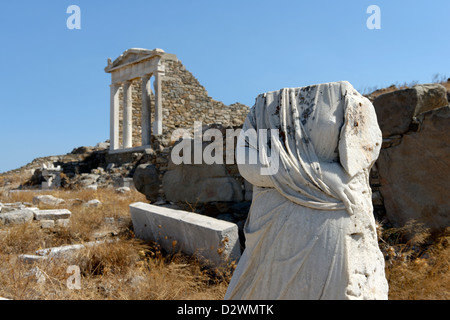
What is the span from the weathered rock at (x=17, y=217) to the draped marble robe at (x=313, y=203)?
6.22m

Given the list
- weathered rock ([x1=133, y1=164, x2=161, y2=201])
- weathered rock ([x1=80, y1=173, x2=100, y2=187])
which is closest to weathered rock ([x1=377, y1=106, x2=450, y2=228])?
weathered rock ([x1=133, y1=164, x2=161, y2=201])

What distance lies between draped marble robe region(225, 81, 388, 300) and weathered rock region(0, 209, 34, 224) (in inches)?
245

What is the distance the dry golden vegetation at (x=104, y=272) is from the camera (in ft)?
12.2

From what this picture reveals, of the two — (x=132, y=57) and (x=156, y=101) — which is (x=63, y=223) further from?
(x=132, y=57)

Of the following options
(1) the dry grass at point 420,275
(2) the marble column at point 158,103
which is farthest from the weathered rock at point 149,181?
(2) the marble column at point 158,103

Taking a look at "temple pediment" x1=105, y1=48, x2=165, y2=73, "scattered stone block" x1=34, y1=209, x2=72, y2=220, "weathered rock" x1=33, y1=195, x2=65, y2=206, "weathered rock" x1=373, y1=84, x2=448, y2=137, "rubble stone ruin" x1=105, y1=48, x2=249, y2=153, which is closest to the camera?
"weathered rock" x1=373, y1=84, x2=448, y2=137

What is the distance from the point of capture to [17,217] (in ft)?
22.5

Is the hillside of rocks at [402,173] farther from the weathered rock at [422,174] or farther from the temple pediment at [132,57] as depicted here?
the temple pediment at [132,57]

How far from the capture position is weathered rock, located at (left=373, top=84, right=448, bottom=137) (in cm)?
473

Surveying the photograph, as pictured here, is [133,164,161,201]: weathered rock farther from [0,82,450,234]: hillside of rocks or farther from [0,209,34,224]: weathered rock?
[0,209,34,224]: weathered rock

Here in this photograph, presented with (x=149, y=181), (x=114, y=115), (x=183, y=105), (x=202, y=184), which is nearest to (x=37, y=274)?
(x=202, y=184)
